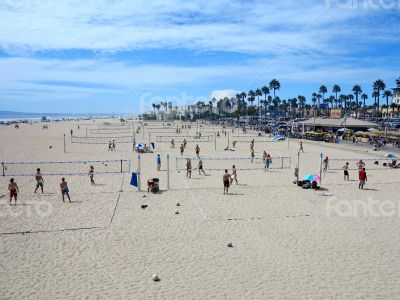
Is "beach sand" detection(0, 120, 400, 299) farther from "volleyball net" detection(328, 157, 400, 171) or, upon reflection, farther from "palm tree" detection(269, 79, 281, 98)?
"palm tree" detection(269, 79, 281, 98)

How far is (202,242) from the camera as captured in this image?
1007 centimetres

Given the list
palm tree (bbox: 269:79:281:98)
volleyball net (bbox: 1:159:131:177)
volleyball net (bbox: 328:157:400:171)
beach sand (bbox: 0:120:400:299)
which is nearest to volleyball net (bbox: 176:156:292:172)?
volleyball net (bbox: 328:157:400:171)

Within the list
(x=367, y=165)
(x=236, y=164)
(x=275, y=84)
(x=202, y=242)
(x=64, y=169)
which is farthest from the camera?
(x=275, y=84)

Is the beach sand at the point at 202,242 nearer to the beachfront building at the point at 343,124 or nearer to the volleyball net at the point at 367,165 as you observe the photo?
the volleyball net at the point at 367,165

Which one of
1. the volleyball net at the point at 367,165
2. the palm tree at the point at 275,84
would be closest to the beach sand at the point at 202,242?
the volleyball net at the point at 367,165

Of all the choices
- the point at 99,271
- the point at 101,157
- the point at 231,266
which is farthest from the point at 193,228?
A: the point at 101,157

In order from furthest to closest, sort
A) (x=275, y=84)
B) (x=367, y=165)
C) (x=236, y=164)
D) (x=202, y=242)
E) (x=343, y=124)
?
(x=275, y=84), (x=343, y=124), (x=236, y=164), (x=367, y=165), (x=202, y=242)

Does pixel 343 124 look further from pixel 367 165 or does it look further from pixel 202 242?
pixel 202 242

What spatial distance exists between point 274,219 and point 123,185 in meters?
8.07

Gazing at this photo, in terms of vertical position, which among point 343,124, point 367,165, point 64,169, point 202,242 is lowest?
point 202,242

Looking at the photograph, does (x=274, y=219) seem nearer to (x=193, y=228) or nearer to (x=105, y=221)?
(x=193, y=228)

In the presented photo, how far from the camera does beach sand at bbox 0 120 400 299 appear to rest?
754cm

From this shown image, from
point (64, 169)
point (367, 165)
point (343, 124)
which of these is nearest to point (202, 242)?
point (64, 169)

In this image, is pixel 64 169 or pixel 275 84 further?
pixel 275 84
